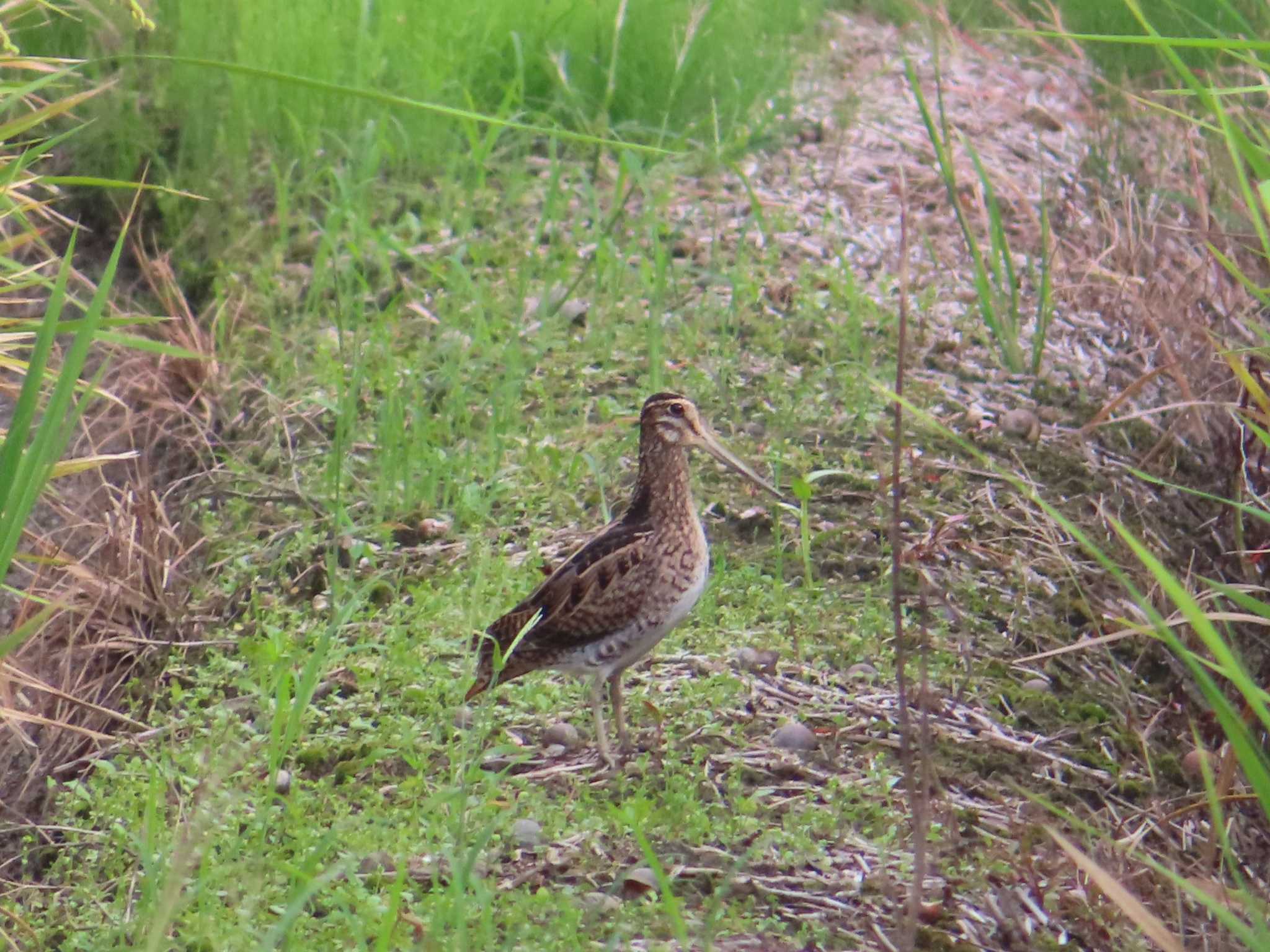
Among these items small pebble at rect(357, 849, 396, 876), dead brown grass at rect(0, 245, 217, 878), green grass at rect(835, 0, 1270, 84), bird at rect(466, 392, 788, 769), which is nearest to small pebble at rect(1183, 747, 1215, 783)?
bird at rect(466, 392, 788, 769)

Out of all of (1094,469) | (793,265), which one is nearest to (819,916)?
(1094,469)

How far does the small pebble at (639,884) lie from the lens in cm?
302

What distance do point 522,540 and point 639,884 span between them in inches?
59.7

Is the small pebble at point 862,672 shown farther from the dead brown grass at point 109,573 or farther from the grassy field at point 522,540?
the dead brown grass at point 109,573

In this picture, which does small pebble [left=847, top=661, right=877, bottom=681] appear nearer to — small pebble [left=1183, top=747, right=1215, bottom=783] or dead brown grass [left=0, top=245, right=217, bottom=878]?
small pebble [left=1183, top=747, right=1215, bottom=783]

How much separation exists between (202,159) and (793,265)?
207cm

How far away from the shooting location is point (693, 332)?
5.13 metres

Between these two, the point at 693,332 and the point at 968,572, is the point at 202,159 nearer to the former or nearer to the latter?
the point at 693,332

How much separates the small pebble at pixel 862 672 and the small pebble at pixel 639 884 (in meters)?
0.92

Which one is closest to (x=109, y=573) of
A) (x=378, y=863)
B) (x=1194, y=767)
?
(x=378, y=863)

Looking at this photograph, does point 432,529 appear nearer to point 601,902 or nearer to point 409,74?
point 601,902

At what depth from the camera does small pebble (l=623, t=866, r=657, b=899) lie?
3.02 m

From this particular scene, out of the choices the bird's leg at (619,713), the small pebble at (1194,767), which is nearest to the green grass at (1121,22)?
the small pebble at (1194,767)

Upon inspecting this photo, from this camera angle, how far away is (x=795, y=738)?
3529mm
